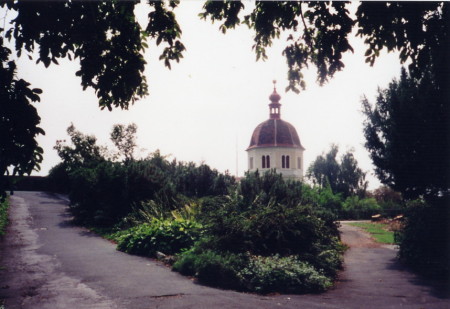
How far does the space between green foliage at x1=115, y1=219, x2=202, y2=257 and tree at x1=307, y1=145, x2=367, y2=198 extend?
5028 centimetres

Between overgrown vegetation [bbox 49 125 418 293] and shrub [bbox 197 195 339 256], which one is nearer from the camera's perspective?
overgrown vegetation [bbox 49 125 418 293]

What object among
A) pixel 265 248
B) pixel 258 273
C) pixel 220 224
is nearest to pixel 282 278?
pixel 258 273

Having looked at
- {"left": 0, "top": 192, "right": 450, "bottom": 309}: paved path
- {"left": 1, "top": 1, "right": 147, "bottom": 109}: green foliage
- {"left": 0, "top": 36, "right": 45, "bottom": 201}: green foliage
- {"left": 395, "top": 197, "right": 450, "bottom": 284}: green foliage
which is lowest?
{"left": 0, "top": 192, "right": 450, "bottom": 309}: paved path

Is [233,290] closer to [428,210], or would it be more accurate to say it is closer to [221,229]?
[221,229]

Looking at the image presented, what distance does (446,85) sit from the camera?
37.3 ft

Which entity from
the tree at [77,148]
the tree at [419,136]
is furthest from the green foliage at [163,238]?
the tree at [77,148]

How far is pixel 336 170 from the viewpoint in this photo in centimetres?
6519

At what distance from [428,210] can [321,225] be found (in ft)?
9.58

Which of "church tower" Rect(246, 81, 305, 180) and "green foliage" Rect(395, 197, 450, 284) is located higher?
"church tower" Rect(246, 81, 305, 180)

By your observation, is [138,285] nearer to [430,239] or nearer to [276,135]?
[430,239]

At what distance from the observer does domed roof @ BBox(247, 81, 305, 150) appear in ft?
201

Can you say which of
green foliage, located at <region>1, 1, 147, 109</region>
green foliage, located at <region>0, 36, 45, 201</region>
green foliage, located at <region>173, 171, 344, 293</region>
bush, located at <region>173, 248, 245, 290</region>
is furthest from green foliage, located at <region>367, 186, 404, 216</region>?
green foliage, located at <region>0, 36, 45, 201</region>

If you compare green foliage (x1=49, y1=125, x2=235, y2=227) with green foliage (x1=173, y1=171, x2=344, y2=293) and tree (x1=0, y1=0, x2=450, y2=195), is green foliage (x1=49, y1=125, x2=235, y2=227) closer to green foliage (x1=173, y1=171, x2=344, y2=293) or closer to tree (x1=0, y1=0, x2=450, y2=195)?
green foliage (x1=173, y1=171, x2=344, y2=293)

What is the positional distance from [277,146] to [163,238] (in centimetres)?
4878
